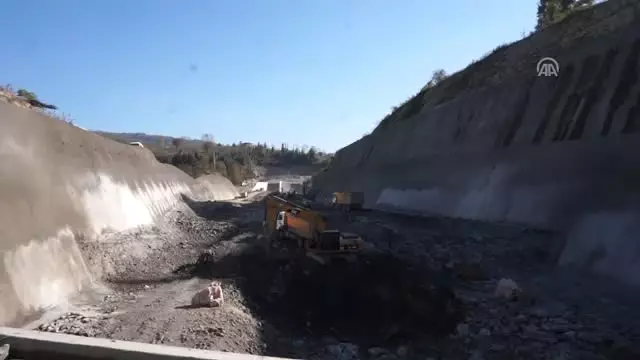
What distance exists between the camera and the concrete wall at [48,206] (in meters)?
8.30

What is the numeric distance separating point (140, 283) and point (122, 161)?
10.4m

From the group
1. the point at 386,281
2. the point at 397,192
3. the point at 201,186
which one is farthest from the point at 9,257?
the point at 201,186

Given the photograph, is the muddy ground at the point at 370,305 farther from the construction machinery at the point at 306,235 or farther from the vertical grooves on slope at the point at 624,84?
the vertical grooves on slope at the point at 624,84

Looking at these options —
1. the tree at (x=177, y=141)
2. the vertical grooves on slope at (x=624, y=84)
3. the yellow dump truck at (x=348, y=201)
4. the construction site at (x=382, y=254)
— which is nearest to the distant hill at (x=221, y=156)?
the tree at (x=177, y=141)

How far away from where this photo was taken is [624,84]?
46.8 ft

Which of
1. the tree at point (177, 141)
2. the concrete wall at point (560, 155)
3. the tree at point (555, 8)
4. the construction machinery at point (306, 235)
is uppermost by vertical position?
the tree at point (555, 8)

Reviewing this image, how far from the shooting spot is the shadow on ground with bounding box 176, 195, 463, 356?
29.9 feet

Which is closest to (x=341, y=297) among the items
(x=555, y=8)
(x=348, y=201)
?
(x=348, y=201)

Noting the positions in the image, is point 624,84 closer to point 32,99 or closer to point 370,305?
point 370,305

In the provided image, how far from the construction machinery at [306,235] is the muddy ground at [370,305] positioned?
402 millimetres

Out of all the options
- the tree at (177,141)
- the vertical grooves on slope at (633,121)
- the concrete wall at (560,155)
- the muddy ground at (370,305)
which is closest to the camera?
the muddy ground at (370,305)

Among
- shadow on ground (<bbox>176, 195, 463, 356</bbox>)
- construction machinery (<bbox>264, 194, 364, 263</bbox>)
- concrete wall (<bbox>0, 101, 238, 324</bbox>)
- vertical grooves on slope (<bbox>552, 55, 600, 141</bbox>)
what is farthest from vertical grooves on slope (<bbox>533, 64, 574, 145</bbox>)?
concrete wall (<bbox>0, 101, 238, 324</bbox>)

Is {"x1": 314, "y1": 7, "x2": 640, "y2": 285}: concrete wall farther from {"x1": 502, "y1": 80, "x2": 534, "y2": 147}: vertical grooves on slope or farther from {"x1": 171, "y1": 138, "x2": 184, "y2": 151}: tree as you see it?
{"x1": 171, "y1": 138, "x2": 184, "y2": 151}: tree

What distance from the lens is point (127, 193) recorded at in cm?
1830
